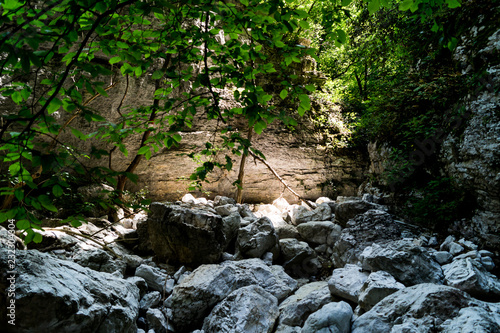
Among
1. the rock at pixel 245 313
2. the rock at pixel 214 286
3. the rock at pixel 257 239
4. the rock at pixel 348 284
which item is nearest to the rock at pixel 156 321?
the rock at pixel 214 286

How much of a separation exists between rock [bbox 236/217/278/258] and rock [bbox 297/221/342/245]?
0.87m

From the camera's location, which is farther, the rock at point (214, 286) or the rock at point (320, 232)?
the rock at point (320, 232)

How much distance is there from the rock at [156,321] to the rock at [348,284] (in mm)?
1972

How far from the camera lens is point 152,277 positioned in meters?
3.79

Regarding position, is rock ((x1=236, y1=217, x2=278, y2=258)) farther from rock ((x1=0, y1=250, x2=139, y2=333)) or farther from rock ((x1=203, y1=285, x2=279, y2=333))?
rock ((x1=0, y1=250, x2=139, y2=333))

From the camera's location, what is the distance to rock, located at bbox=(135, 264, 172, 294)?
12.3ft

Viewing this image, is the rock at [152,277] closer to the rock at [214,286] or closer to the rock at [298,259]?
the rock at [214,286]

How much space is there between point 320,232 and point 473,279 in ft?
9.27

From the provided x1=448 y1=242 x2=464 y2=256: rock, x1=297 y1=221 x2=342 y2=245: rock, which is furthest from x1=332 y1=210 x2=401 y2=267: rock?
x1=448 y1=242 x2=464 y2=256: rock

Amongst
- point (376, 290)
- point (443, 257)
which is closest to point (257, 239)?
point (376, 290)

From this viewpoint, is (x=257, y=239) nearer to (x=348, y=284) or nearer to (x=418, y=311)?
(x=348, y=284)

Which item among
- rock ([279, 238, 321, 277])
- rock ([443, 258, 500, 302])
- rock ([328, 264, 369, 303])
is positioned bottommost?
rock ([279, 238, 321, 277])

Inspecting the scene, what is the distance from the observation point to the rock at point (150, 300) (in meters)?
3.30

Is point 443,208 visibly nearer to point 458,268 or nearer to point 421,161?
point 421,161
